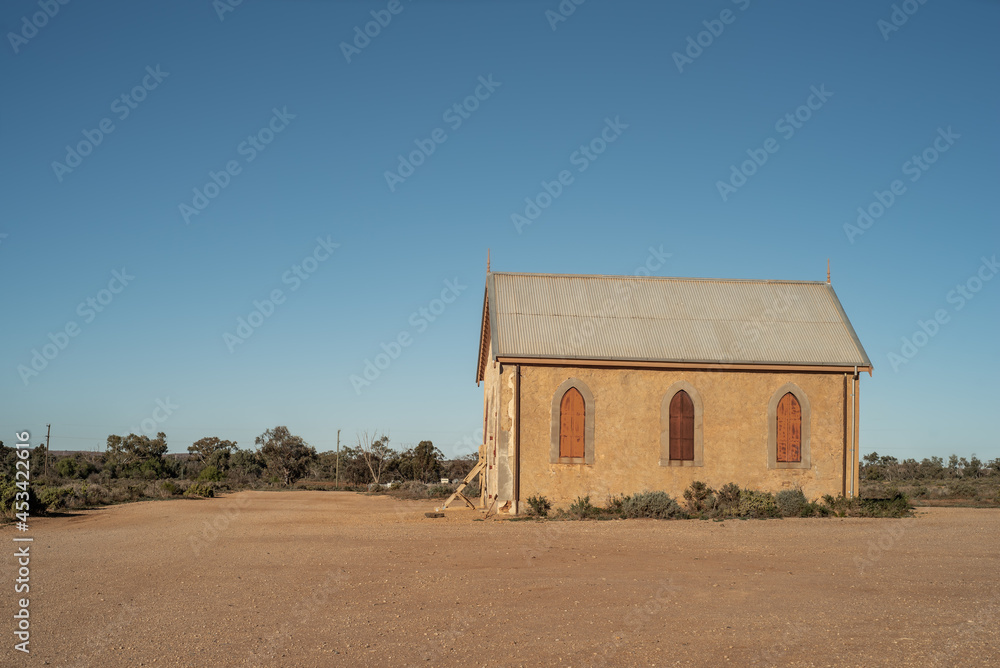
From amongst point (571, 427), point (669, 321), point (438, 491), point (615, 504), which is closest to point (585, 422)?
point (571, 427)

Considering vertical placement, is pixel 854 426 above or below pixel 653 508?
above

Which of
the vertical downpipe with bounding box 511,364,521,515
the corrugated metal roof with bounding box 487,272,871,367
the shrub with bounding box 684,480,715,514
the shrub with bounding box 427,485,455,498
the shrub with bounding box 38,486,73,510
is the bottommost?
the shrub with bounding box 427,485,455,498

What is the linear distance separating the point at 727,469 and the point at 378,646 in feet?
50.1

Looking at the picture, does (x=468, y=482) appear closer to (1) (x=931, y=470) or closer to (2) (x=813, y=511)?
(2) (x=813, y=511)

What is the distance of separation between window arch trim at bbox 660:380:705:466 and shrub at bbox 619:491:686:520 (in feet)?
3.95

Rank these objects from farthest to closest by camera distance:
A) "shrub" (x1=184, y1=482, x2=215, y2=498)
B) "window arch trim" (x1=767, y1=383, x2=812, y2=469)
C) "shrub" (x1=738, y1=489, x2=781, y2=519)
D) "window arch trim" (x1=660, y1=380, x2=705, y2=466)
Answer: "shrub" (x1=184, y1=482, x2=215, y2=498) < "window arch trim" (x1=767, y1=383, x2=812, y2=469) < "window arch trim" (x1=660, y1=380, x2=705, y2=466) < "shrub" (x1=738, y1=489, x2=781, y2=519)

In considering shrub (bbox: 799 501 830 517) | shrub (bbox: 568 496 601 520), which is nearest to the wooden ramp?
shrub (bbox: 568 496 601 520)

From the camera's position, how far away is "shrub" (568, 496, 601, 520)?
19.3m

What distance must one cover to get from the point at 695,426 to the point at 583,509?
3676 millimetres

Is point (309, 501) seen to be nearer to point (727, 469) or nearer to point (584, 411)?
point (584, 411)

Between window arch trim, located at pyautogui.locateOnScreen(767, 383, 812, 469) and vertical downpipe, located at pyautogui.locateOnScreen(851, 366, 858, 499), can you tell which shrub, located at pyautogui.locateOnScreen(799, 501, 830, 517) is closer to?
window arch trim, located at pyautogui.locateOnScreen(767, 383, 812, 469)

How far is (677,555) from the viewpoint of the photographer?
1258 cm

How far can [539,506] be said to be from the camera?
64.7 feet

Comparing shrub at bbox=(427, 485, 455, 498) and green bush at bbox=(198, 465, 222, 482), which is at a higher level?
shrub at bbox=(427, 485, 455, 498)
